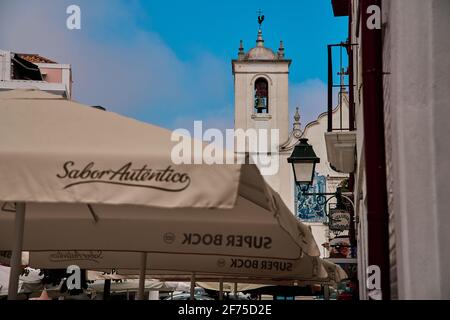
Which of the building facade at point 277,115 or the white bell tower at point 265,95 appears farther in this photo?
the white bell tower at point 265,95

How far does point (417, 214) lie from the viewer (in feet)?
12.5

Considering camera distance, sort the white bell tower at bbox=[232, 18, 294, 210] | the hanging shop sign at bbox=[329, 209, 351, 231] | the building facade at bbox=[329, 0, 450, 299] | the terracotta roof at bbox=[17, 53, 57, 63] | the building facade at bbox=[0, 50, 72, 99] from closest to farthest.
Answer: the building facade at bbox=[329, 0, 450, 299]
the hanging shop sign at bbox=[329, 209, 351, 231]
the building facade at bbox=[0, 50, 72, 99]
the terracotta roof at bbox=[17, 53, 57, 63]
the white bell tower at bbox=[232, 18, 294, 210]

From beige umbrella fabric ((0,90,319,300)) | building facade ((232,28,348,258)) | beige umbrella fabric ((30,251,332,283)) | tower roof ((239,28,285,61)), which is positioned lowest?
beige umbrella fabric ((30,251,332,283))

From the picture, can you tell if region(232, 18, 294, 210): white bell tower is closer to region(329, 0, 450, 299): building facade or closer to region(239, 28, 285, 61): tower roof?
region(239, 28, 285, 61): tower roof

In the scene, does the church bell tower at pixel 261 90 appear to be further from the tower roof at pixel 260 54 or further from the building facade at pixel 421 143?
the building facade at pixel 421 143

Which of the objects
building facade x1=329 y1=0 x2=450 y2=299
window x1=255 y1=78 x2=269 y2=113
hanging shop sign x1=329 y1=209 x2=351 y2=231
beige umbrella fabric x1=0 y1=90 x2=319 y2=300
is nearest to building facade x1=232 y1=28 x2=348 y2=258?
window x1=255 y1=78 x2=269 y2=113

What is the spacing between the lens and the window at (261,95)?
4794 cm

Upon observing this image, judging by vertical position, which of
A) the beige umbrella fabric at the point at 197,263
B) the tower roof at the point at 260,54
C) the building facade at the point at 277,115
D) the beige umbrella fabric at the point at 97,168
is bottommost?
the beige umbrella fabric at the point at 197,263

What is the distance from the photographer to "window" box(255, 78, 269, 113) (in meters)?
47.9

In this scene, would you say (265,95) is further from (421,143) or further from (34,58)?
(421,143)

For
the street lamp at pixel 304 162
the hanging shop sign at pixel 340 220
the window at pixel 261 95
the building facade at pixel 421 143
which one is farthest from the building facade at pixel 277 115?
the building facade at pixel 421 143

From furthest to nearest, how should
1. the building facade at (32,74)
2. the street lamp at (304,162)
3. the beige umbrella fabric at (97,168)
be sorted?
the building facade at (32,74) < the street lamp at (304,162) < the beige umbrella fabric at (97,168)

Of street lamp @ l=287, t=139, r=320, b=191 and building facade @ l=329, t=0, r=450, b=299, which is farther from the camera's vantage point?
street lamp @ l=287, t=139, r=320, b=191

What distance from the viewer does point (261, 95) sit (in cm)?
4909
